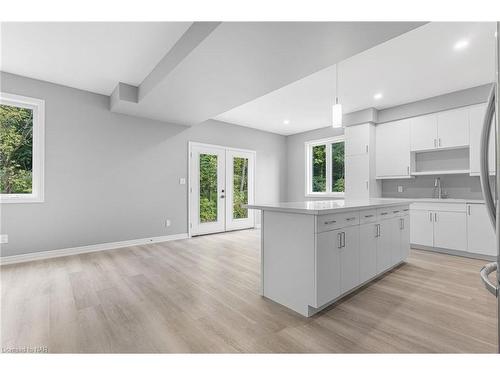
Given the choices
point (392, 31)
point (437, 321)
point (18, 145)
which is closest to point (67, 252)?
point (18, 145)

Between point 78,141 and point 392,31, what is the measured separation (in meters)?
4.34

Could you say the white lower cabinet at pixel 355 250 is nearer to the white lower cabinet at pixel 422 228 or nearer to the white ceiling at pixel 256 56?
the white lower cabinet at pixel 422 228

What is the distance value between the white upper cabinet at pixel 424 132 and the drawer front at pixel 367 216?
2.64 metres

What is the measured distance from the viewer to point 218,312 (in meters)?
2.01

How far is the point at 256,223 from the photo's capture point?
6.47 metres

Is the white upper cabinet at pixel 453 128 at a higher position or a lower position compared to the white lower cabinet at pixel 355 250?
higher

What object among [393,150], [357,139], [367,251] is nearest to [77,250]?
[367,251]

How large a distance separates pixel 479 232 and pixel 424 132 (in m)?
1.82

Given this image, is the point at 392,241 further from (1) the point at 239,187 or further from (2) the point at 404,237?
(1) the point at 239,187

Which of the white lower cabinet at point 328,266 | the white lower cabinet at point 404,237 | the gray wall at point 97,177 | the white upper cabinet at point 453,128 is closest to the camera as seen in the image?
the white lower cabinet at point 328,266

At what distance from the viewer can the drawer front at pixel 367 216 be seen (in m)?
2.36

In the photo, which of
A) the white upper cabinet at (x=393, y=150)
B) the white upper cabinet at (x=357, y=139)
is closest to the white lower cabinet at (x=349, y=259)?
the white upper cabinet at (x=393, y=150)
